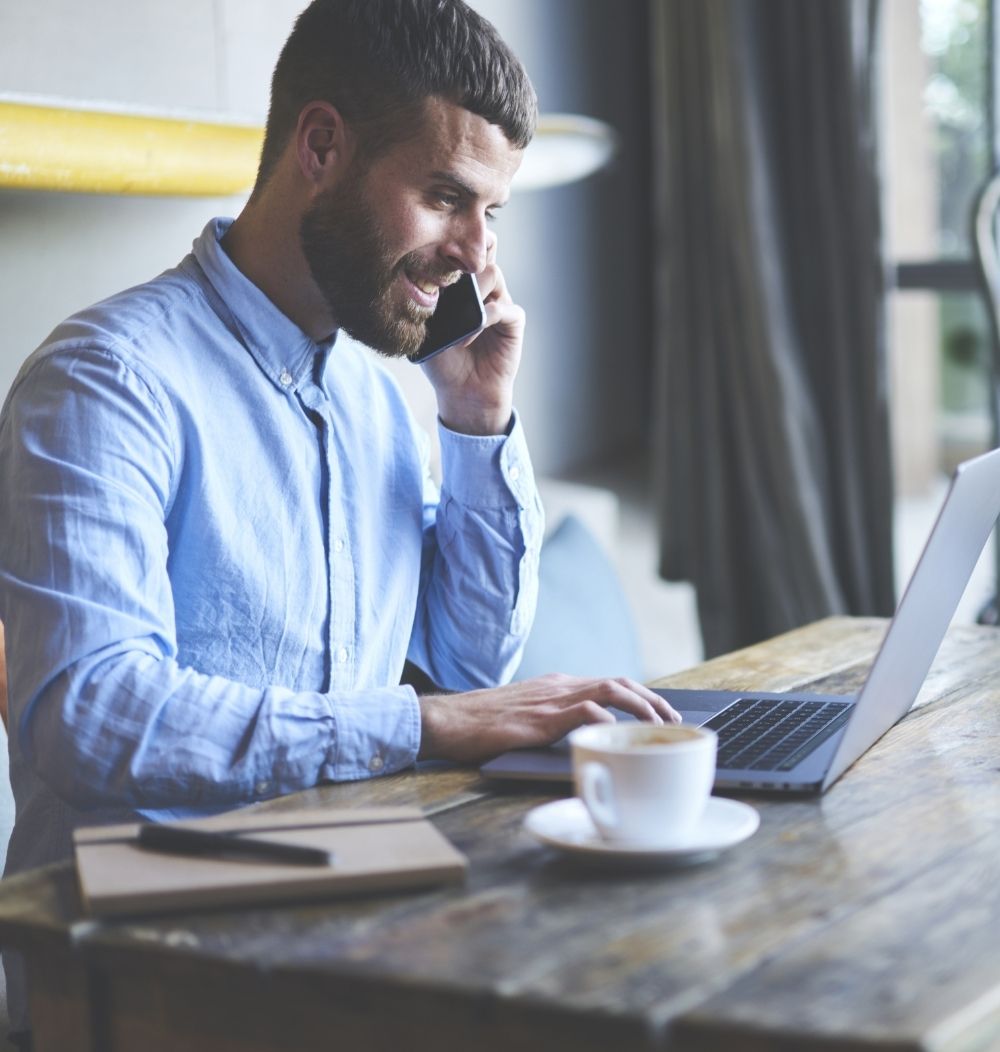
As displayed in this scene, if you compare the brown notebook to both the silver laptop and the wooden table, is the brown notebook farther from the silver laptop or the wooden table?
the silver laptop

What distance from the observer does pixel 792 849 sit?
2.94 feet

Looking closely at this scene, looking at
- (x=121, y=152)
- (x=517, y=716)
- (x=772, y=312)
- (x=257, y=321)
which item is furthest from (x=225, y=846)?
(x=772, y=312)

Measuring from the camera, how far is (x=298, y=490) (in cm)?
134

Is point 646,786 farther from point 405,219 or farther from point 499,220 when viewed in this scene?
point 499,220

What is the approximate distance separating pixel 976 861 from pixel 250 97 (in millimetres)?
1759

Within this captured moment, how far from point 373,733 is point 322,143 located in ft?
1.89

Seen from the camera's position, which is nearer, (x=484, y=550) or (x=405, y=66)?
(x=405, y=66)

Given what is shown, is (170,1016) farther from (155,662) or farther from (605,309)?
(605,309)

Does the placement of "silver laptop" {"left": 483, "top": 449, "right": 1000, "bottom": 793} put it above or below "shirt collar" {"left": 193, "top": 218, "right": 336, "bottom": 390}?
below

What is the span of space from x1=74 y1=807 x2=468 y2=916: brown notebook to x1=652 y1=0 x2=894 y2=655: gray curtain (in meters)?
2.17

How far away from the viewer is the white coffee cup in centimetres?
82

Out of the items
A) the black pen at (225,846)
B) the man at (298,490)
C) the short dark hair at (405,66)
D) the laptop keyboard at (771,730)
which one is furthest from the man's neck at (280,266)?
the black pen at (225,846)

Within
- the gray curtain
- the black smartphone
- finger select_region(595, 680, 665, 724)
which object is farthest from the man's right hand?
the gray curtain

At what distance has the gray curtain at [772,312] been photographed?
288 centimetres
